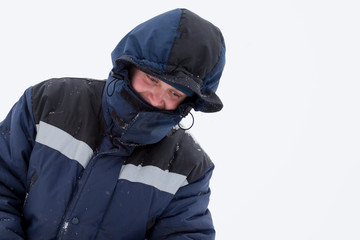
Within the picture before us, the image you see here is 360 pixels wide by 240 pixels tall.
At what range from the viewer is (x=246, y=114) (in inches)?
332

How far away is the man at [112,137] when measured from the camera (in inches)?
56.1

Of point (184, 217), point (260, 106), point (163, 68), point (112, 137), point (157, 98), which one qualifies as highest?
point (163, 68)

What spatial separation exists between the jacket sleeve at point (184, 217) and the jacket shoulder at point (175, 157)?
0.06 meters

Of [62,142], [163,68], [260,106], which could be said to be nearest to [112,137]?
[62,142]

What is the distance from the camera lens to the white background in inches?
193

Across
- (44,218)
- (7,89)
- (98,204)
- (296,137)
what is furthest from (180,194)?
(296,137)

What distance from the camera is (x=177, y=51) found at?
1395 mm

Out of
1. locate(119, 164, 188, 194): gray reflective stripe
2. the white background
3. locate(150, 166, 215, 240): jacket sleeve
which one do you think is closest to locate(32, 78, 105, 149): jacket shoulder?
locate(119, 164, 188, 194): gray reflective stripe

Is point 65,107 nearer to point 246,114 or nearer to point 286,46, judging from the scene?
point 246,114

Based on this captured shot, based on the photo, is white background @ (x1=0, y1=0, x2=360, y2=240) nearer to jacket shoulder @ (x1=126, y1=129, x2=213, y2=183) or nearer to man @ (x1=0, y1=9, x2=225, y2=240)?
jacket shoulder @ (x1=126, y1=129, x2=213, y2=183)

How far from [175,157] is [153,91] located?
0.34 meters

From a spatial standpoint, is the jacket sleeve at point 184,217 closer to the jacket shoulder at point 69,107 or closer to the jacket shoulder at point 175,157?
the jacket shoulder at point 175,157

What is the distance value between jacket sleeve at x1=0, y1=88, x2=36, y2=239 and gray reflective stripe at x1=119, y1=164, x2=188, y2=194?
40cm

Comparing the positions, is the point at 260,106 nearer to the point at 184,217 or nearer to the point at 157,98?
the point at 184,217
